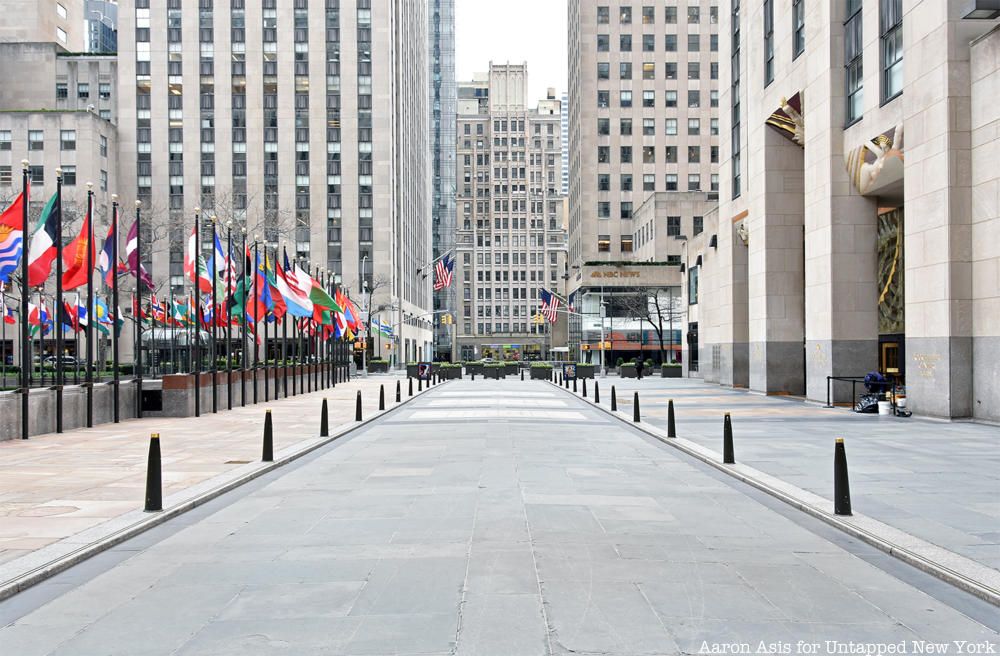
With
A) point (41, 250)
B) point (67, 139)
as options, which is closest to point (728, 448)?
point (41, 250)

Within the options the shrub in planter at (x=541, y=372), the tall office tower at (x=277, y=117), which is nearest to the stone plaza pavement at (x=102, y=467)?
the shrub in planter at (x=541, y=372)

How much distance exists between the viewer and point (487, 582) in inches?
305

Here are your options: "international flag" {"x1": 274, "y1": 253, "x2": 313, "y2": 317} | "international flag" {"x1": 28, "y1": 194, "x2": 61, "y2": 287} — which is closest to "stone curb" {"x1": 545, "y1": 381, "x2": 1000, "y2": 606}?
"international flag" {"x1": 28, "y1": 194, "x2": 61, "y2": 287}

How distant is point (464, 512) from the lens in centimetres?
1112

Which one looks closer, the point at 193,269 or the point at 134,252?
the point at 134,252

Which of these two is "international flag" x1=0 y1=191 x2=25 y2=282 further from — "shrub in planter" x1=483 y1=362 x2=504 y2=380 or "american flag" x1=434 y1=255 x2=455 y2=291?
"american flag" x1=434 y1=255 x2=455 y2=291

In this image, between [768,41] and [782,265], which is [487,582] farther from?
[768,41]

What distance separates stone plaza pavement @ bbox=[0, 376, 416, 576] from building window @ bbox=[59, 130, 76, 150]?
73.6m

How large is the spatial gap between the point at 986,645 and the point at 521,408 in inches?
1048

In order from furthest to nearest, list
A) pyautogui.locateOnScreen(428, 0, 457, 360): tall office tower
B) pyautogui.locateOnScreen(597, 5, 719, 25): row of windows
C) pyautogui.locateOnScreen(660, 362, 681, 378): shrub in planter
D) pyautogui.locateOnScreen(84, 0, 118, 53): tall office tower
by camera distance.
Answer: pyautogui.locateOnScreen(428, 0, 457, 360): tall office tower
pyautogui.locateOnScreen(84, 0, 118, 53): tall office tower
pyautogui.locateOnScreen(597, 5, 719, 25): row of windows
pyautogui.locateOnScreen(660, 362, 681, 378): shrub in planter

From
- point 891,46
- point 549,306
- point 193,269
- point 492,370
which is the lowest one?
point 492,370

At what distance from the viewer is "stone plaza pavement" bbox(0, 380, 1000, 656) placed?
250 inches

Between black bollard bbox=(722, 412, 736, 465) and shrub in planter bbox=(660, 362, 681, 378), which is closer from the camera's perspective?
black bollard bbox=(722, 412, 736, 465)

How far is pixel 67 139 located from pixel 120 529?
9193 centimetres
